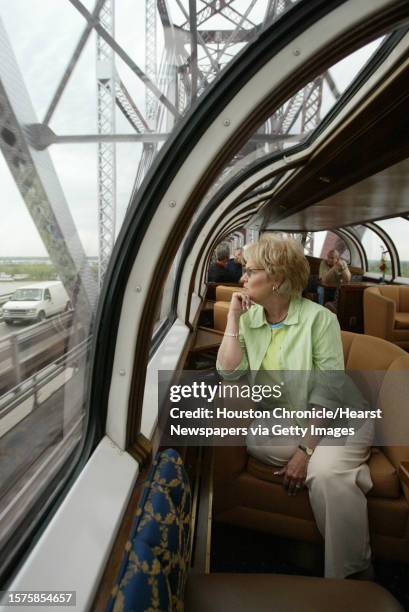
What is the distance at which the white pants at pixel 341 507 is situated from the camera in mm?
1599

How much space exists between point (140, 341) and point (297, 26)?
130cm

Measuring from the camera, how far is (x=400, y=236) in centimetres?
1148

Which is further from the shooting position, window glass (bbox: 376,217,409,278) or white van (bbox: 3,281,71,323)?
window glass (bbox: 376,217,409,278)

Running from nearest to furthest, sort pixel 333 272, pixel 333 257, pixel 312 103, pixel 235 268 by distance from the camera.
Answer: pixel 312 103 → pixel 333 257 → pixel 333 272 → pixel 235 268

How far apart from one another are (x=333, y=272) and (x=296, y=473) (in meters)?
5.81

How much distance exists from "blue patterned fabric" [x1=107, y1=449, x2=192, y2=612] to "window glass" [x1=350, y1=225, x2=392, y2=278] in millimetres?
12603

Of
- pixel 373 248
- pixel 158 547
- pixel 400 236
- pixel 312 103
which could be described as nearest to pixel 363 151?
pixel 312 103

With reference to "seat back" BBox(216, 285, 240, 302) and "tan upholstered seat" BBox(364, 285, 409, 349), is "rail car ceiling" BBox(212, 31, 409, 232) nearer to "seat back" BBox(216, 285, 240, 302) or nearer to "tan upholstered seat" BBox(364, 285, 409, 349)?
"tan upholstered seat" BBox(364, 285, 409, 349)

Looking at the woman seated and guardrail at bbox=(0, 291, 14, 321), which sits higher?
guardrail at bbox=(0, 291, 14, 321)

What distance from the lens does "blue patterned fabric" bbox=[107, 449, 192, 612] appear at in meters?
0.69

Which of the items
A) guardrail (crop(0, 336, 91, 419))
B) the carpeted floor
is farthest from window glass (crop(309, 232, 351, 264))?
guardrail (crop(0, 336, 91, 419))

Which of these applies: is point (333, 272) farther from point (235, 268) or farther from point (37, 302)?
point (37, 302)

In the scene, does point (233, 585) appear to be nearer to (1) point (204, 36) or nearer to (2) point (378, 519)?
(2) point (378, 519)

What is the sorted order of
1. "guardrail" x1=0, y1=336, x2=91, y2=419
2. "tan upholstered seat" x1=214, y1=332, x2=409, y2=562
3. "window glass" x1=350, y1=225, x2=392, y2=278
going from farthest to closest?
"window glass" x1=350, y1=225, x2=392, y2=278
"tan upholstered seat" x1=214, y1=332, x2=409, y2=562
"guardrail" x1=0, y1=336, x2=91, y2=419
